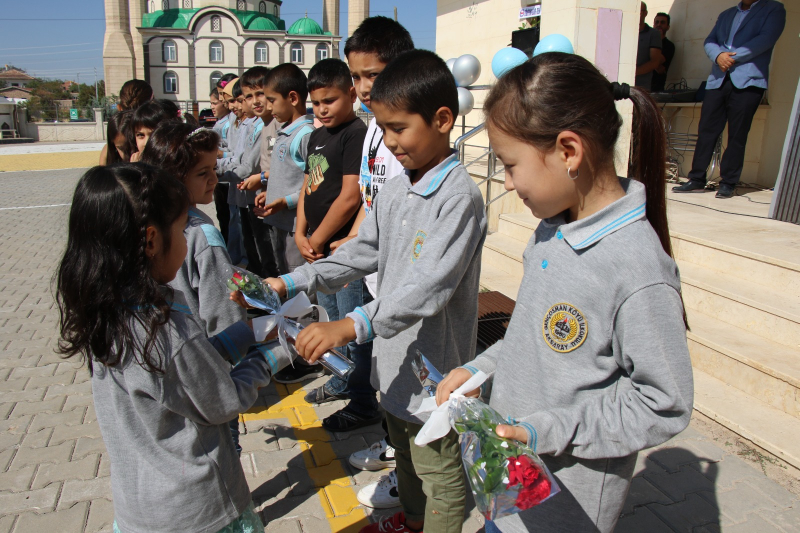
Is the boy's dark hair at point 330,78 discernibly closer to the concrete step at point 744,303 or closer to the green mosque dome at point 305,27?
the concrete step at point 744,303

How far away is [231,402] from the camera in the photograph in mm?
1527

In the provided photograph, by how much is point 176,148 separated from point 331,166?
964 millimetres

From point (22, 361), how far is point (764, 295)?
5.17 m

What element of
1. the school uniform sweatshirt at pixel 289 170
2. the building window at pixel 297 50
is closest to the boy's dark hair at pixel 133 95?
the school uniform sweatshirt at pixel 289 170

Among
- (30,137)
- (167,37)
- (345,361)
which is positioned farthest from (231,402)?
(167,37)

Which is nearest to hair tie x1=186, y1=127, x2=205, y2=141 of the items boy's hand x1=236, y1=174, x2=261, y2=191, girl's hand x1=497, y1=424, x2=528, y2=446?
girl's hand x1=497, y1=424, x2=528, y2=446

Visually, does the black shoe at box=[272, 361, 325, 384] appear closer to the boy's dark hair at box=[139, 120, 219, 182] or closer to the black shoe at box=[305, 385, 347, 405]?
the black shoe at box=[305, 385, 347, 405]

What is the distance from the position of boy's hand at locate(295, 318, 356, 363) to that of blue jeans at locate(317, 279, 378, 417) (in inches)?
50.8

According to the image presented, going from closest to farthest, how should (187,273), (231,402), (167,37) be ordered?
(231,402)
(187,273)
(167,37)

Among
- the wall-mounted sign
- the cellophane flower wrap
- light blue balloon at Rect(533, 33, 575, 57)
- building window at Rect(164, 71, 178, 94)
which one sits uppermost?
building window at Rect(164, 71, 178, 94)

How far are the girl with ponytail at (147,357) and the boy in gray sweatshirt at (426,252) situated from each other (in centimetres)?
51

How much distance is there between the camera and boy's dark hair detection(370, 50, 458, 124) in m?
1.86

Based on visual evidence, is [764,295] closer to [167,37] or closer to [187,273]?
[187,273]

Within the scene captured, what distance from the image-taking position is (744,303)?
11.3 ft
